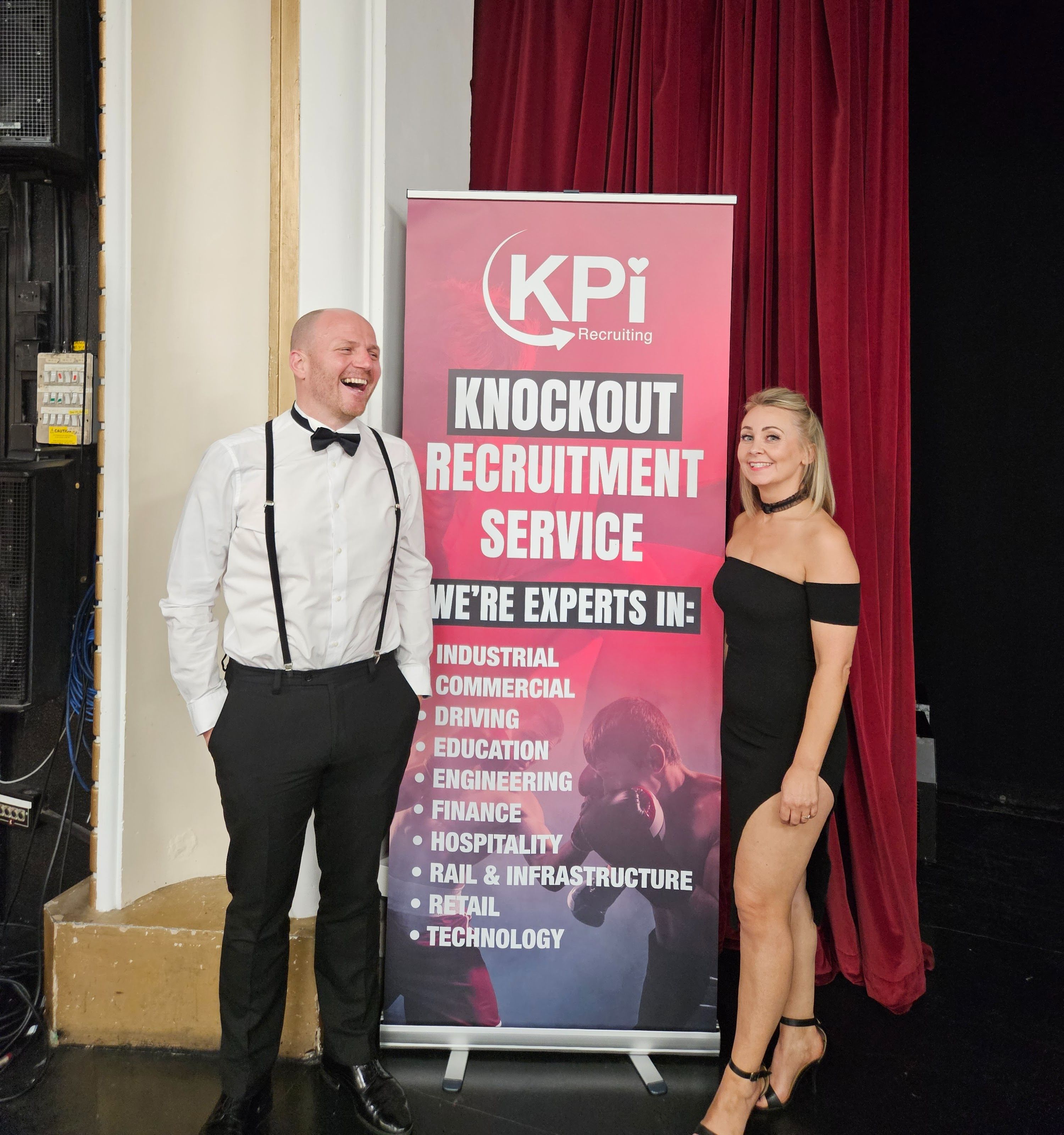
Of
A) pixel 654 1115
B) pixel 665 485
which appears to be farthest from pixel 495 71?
pixel 654 1115

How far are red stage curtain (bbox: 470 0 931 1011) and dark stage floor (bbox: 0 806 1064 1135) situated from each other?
188mm

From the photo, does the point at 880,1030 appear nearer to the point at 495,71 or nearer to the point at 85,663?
the point at 85,663

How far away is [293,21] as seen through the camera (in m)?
2.22

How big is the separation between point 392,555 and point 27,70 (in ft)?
5.41

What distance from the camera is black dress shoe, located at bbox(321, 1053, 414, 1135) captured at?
77.7 inches

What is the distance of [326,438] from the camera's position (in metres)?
1.86

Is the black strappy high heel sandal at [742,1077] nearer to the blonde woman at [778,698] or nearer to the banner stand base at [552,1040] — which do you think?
the blonde woman at [778,698]

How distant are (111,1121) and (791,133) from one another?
10.5 feet

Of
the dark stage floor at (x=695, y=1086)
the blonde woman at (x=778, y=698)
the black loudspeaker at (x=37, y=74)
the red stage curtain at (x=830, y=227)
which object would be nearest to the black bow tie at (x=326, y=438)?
the blonde woman at (x=778, y=698)

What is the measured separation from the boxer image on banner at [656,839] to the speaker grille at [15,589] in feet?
5.11

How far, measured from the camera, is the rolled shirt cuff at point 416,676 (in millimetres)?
2086

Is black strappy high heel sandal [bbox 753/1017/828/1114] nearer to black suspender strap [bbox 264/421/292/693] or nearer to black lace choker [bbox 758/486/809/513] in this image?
black lace choker [bbox 758/486/809/513]

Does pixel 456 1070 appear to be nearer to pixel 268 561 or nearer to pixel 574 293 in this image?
pixel 268 561

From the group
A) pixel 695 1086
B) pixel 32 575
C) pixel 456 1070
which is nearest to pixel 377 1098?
pixel 456 1070
